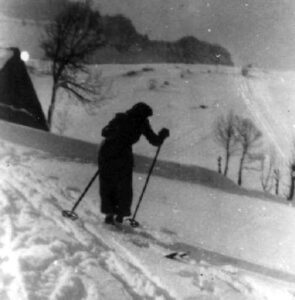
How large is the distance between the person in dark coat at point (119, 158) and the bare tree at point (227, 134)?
2.15 meters

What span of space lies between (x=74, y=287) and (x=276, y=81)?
167 inches

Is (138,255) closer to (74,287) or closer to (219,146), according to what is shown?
→ (74,287)

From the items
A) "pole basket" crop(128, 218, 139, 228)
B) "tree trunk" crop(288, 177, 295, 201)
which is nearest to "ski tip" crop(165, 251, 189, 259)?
"pole basket" crop(128, 218, 139, 228)

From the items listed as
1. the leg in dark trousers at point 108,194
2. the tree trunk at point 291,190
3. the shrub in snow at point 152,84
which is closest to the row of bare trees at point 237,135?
the tree trunk at point 291,190

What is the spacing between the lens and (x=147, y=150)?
5.28m

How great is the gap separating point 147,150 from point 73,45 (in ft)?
5.31

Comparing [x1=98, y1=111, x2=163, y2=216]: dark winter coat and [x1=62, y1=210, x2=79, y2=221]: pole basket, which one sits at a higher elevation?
[x1=98, y1=111, x2=163, y2=216]: dark winter coat

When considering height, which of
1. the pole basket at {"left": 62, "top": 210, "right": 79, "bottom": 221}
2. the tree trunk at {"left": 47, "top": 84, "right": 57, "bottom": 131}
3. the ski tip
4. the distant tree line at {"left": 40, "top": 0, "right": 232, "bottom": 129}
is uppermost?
the distant tree line at {"left": 40, "top": 0, "right": 232, "bottom": 129}

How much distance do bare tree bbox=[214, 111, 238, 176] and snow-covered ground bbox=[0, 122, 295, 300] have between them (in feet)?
2.67

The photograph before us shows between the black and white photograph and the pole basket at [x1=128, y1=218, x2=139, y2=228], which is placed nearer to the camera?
the black and white photograph

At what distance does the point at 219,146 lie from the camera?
5582 millimetres

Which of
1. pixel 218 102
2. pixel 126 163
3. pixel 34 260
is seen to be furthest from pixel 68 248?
pixel 218 102

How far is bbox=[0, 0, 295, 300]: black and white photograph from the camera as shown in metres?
2.87

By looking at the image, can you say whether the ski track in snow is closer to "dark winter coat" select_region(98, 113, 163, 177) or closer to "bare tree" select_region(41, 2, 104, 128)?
"dark winter coat" select_region(98, 113, 163, 177)
